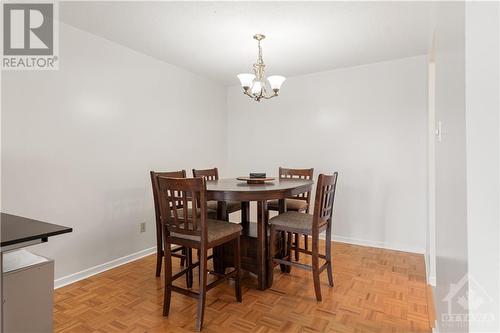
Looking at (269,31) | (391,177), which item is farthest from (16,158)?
(391,177)

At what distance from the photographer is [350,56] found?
A: 130 inches

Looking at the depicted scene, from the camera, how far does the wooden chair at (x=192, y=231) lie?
188 centimetres

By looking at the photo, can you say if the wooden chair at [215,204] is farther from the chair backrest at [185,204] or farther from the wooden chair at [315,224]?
the chair backrest at [185,204]

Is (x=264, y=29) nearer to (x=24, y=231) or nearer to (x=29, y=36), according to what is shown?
(x=29, y=36)

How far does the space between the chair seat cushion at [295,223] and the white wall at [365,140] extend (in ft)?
4.99

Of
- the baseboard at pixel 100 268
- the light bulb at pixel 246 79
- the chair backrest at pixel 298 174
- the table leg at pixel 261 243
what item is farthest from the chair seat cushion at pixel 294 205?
the baseboard at pixel 100 268

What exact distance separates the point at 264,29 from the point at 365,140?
1.92 metres

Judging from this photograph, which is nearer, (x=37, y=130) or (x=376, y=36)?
(x=37, y=130)

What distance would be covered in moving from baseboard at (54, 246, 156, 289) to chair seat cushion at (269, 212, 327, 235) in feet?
5.60

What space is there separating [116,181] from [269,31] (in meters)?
2.12

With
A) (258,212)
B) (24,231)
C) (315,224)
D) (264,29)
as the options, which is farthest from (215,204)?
(24,231)

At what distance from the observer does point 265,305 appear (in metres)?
2.17

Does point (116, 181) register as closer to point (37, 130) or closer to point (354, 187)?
point (37, 130)

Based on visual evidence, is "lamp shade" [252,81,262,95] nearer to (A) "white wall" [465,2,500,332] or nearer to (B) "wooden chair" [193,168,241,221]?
(B) "wooden chair" [193,168,241,221]
